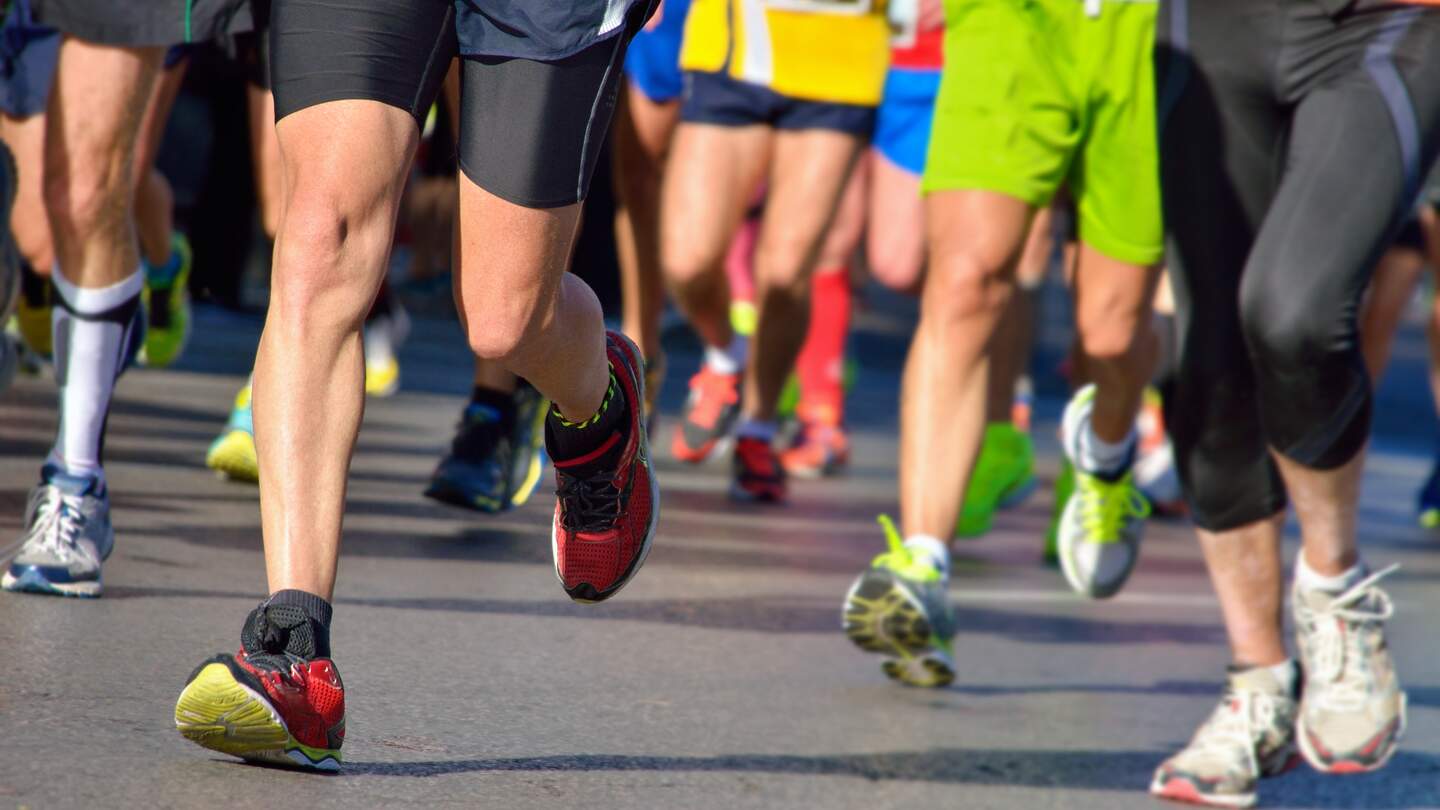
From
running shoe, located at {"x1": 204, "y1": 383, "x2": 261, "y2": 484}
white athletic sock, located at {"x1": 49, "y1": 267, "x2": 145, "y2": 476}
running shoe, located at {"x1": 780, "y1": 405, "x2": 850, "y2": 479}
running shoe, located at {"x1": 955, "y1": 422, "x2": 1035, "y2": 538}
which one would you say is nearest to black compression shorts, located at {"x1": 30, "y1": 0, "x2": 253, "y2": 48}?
white athletic sock, located at {"x1": 49, "y1": 267, "x2": 145, "y2": 476}

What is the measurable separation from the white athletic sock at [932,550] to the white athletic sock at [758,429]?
9.70ft

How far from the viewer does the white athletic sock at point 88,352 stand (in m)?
4.54

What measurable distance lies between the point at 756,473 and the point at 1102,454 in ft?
6.88

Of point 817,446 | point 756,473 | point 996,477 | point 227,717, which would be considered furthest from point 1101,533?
point 817,446

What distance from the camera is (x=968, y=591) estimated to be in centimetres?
634

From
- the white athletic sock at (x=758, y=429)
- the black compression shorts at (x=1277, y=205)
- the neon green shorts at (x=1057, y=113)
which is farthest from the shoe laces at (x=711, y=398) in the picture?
the black compression shorts at (x=1277, y=205)

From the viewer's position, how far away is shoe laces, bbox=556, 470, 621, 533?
4047 millimetres

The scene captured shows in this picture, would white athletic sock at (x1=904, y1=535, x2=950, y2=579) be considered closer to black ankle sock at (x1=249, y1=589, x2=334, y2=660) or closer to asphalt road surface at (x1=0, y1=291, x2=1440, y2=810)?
asphalt road surface at (x1=0, y1=291, x2=1440, y2=810)

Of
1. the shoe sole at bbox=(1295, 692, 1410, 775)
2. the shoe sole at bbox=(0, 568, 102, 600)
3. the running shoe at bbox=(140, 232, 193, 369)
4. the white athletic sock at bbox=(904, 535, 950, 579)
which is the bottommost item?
the running shoe at bbox=(140, 232, 193, 369)

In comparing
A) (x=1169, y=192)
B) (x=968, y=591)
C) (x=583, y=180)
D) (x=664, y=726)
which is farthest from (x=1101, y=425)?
(x=583, y=180)

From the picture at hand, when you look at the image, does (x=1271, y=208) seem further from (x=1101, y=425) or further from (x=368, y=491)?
(x=368, y=491)

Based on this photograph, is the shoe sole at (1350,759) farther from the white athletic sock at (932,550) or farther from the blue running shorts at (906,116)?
the blue running shorts at (906,116)

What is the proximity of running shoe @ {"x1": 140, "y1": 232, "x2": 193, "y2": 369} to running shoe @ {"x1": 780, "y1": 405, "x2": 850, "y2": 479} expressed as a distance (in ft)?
7.90

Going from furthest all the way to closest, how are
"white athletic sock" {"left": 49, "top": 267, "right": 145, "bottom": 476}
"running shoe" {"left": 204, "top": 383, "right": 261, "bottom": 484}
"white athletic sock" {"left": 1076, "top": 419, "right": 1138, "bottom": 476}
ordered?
"running shoe" {"left": 204, "top": 383, "right": 261, "bottom": 484}, "white athletic sock" {"left": 1076, "top": 419, "right": 1138, "bottom": 476}, "white athletic sock" {"left": 49, "top": 267, "right": 145, "bottom": 476}
